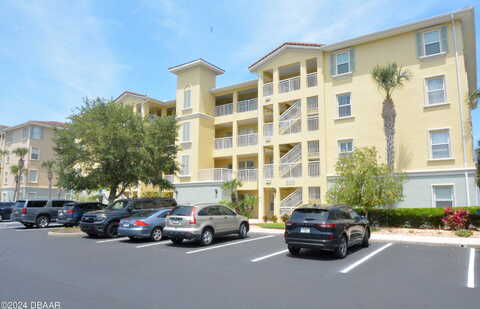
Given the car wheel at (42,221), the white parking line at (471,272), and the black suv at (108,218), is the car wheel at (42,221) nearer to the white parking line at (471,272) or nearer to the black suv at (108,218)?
the black suv at (108,218)

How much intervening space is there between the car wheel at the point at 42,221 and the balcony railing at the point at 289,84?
1928 cm

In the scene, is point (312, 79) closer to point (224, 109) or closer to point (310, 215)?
point (224, 109)

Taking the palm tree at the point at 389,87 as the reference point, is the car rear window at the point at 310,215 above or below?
below

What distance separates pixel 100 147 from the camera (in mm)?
18828

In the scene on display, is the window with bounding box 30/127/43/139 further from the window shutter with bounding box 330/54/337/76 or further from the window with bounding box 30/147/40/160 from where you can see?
the window shutter with bounding box 330/54/337/76

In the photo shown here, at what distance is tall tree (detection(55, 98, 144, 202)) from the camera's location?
1930cm

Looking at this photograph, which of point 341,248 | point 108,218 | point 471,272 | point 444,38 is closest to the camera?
point 471,272

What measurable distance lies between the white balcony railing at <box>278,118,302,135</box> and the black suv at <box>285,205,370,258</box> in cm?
1447

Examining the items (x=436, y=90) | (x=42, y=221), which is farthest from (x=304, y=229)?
(x=42, y=221)

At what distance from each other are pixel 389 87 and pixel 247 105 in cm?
1280

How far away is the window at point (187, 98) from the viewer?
1235 inches

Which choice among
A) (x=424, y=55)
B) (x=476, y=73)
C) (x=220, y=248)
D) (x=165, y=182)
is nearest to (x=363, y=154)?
(x=424, y=55)

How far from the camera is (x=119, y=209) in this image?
17.0 m

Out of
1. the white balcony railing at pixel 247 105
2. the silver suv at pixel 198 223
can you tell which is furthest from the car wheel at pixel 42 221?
the white balcony railing at pixel 247 105
